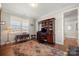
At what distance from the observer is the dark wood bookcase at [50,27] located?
213 centimetres

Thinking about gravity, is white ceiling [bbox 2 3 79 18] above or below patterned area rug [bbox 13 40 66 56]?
above

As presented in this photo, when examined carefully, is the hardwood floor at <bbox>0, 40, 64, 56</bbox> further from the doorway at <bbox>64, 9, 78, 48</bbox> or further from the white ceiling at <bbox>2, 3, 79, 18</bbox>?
the white ceiling at <bbox>2, 3, 79, 18</bbox>

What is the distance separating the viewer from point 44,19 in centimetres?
215

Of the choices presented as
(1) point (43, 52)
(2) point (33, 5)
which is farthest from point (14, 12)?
(1) point (43, 52)

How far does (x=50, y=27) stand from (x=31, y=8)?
0.54 m

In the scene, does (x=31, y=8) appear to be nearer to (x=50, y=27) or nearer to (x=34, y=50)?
(x=50, y=27)

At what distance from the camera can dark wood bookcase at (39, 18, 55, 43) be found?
2133 millimetres

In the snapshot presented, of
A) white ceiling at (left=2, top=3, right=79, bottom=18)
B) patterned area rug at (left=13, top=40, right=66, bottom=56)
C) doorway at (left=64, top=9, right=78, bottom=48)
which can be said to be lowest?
patterned area rug at (left=13, top=40, right=66, bottom=56)

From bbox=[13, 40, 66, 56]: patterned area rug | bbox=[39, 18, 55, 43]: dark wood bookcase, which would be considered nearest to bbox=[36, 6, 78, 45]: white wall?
bbox=[39, 18, 55, 43]: dark wood bookcase

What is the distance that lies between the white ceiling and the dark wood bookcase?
6.5 inches

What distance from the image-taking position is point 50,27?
7.08 feet

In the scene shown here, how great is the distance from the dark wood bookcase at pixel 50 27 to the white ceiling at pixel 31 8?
165mm

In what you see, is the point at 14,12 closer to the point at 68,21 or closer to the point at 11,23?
the point at 11,23

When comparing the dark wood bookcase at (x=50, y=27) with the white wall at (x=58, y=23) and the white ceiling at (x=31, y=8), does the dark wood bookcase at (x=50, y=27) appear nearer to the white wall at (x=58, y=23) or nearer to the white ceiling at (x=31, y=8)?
the white wall at (x=58, y=23)
